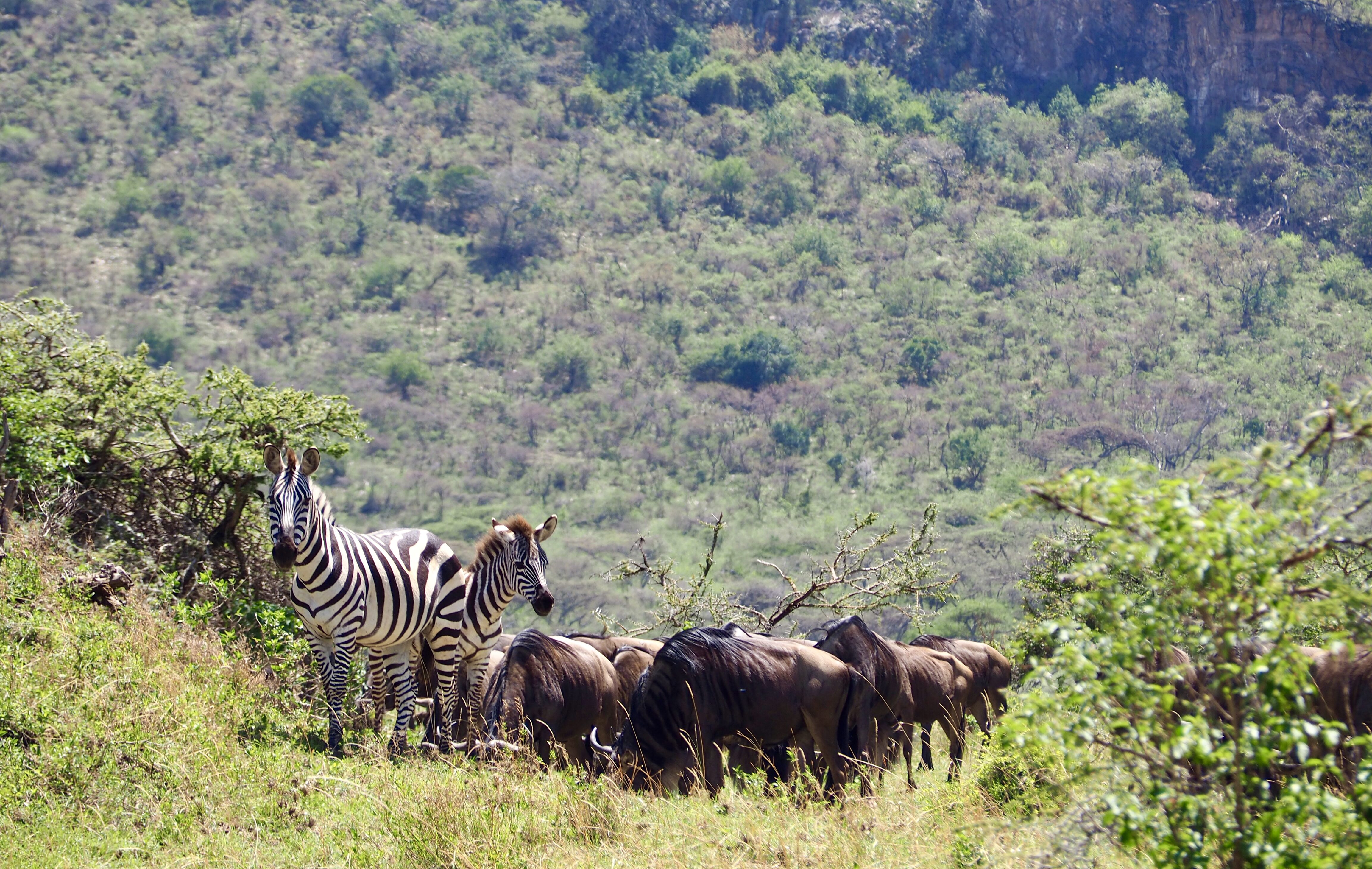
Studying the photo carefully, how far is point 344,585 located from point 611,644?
11.8 feet

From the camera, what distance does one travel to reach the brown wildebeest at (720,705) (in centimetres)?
880

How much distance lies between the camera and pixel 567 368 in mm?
80000

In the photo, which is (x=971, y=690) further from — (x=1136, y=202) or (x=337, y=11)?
(x=337, y=11)

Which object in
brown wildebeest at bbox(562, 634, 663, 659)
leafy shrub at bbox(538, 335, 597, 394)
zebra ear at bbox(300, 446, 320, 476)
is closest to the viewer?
zebra ear at bbox(300, 446, 320, 476)

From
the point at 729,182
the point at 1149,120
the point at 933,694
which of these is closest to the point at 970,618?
the point at 933,694

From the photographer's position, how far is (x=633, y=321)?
284 feet

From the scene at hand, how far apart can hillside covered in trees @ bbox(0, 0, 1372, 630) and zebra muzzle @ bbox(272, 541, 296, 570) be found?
132 feet

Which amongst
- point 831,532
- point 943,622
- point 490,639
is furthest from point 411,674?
point 831,532

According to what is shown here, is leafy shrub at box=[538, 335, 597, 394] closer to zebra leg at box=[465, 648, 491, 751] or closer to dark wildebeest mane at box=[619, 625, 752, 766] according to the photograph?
zebra leg at box=[465, 648, 491, 751]

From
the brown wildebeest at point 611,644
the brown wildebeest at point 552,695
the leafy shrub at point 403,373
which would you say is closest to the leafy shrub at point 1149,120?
the leafy shrub at point 403,373

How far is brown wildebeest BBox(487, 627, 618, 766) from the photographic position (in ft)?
30.5

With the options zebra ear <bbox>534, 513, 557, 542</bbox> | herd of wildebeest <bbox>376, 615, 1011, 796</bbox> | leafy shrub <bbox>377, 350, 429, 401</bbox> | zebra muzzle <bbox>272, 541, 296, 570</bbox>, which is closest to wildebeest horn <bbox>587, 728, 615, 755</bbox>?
herd of wildebeest <bbox>376, 615, 1011, 796</bbox>

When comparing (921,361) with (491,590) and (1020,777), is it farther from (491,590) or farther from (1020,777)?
(1020,777)

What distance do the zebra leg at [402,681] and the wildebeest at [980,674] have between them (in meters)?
5.24
